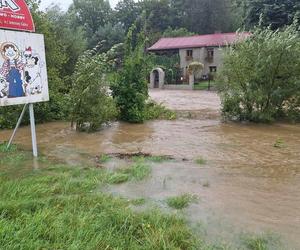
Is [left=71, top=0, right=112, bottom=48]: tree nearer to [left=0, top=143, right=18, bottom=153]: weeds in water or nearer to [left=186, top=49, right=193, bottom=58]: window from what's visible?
[left=186, top=49, right=193, bottom=58]: window

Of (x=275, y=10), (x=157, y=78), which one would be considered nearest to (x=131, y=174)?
(x=275, y=10)

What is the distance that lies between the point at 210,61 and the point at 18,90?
31745 millimetres

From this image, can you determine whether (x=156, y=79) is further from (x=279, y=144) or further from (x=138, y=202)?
(x=138, y=202)

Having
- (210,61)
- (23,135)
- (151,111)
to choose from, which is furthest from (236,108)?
(210,61)

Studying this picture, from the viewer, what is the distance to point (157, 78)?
1312 inches

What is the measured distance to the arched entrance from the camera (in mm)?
32594

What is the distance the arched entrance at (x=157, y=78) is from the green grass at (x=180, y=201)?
2797 cm

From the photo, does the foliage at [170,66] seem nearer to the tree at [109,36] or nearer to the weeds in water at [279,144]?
the tree at [109,36]

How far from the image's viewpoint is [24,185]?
4715 mm

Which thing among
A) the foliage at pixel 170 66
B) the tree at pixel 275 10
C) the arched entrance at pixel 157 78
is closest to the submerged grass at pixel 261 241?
the tree at pixel 275 10

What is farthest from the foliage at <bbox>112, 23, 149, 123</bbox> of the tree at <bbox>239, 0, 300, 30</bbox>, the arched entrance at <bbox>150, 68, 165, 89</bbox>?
the arched entrance at <bbox>150, 68, 165, 89</bbox>

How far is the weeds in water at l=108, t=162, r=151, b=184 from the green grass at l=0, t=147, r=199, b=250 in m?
0.47

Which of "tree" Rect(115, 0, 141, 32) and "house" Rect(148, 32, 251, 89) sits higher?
"tree" Rect(115, 0, 141, 32)

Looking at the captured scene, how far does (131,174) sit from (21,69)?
2.63 metres
